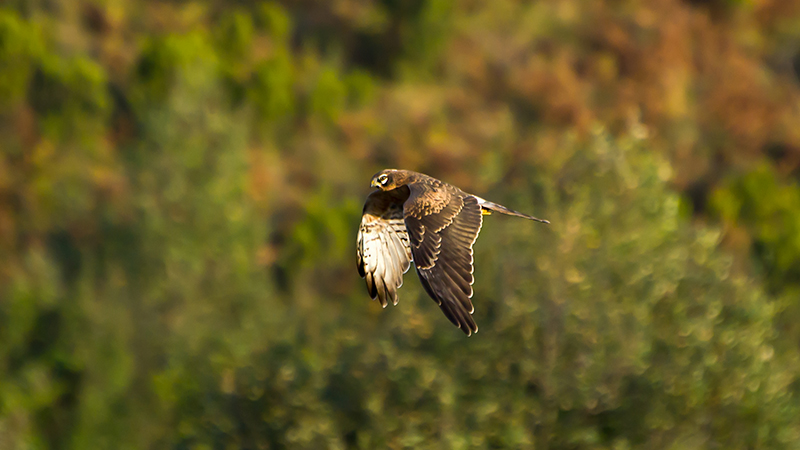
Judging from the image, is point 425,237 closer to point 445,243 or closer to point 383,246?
point 445,243

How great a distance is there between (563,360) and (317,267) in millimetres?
16517

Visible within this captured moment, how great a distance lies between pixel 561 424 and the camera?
52.3 ft

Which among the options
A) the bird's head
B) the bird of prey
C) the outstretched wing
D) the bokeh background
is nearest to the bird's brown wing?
the bird of prey

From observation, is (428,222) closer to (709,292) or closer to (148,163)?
(709,292)

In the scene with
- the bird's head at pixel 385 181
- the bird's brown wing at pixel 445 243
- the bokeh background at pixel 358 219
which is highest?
the bokeh background at pixel 358 219

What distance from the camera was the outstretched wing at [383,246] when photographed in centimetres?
928

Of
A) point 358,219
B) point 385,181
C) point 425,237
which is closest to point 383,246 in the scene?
point 385,181

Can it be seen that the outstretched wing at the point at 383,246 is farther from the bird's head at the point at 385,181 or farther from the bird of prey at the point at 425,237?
the bird's head at the point at 385,181

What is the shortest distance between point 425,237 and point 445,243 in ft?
0.51

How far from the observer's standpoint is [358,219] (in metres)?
31.5

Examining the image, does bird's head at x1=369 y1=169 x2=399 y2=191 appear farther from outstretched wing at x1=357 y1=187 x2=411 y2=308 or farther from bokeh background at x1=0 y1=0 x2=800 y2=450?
bokeh background at x1=0 y1=0 x2=800 y2=450

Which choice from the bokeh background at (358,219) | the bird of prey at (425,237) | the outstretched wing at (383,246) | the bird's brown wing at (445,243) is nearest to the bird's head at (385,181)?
the bird of prey at (425,237)

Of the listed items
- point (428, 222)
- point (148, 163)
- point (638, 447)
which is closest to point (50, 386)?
point (148, 163)

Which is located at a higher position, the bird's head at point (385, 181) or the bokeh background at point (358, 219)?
the bokeh background at point (358, 219)
